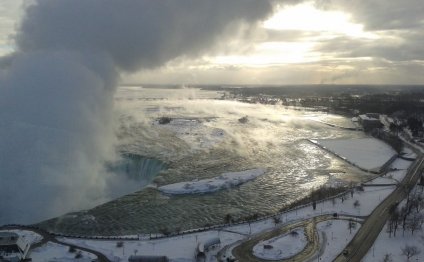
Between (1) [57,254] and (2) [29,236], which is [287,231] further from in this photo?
(2) [29,236]

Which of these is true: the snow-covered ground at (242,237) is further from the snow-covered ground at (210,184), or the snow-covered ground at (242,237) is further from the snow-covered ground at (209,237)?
the snow-covered ground at (210,184)

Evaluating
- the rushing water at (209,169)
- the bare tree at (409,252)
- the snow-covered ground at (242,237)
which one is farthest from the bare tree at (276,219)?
the bare tree at (409,252)

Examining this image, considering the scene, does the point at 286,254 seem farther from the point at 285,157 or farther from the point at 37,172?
the point at 285,157

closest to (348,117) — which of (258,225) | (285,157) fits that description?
(285,157)

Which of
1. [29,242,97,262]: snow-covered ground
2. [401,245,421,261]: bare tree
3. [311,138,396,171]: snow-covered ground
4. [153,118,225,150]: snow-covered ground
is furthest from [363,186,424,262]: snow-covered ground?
[153,118,225,150]: snow-covered ground

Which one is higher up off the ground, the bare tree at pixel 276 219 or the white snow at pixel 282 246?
the bare tree at pixel 276 219

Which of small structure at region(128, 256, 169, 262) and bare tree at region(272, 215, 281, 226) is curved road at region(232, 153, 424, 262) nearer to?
bare tree at region(272, 215, 281, 226)
